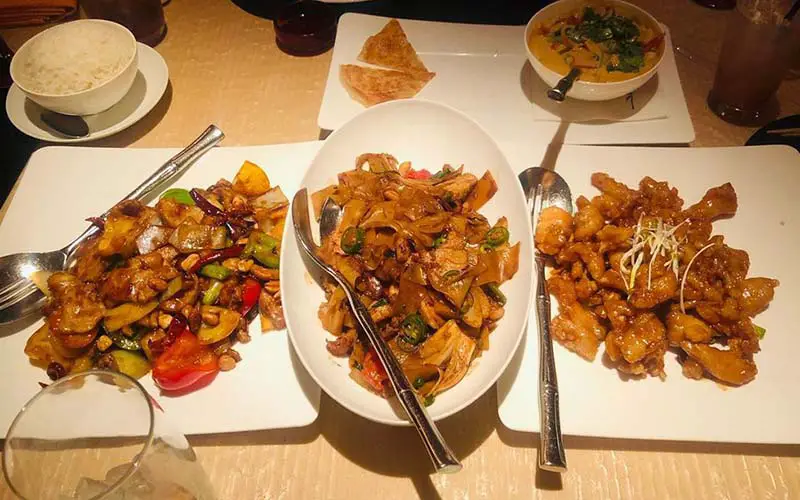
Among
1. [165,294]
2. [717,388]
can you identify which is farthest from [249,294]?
[717,388]

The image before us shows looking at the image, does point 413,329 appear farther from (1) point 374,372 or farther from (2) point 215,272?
(2) point 215,272

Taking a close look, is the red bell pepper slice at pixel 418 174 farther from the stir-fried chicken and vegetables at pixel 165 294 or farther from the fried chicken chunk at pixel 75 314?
the fried chicken chunk at pixel 75 314

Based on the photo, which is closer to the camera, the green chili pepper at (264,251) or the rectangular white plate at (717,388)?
the rectangular white plate at (717,388)

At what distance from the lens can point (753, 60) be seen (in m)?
2.21

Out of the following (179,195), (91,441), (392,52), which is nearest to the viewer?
(91,441)

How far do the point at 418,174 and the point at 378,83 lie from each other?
0.61 m

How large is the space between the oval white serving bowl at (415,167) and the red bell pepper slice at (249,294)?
135 millimetres

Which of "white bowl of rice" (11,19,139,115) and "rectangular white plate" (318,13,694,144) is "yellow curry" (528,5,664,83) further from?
"white bowl of rice" (11,19,139,115)

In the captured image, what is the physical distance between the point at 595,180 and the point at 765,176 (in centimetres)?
59

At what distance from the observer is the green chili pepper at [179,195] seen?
1.83m

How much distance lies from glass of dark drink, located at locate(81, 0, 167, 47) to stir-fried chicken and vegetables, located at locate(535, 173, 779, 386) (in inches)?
83.3

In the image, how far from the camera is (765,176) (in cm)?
192

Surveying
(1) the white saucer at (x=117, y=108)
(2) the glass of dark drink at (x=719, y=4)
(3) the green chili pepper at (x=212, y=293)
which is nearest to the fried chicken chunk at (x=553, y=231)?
(3) the green chili pepper at (x=212, y=293)

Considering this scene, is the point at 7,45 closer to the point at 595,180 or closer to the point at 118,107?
the point at 118,107
